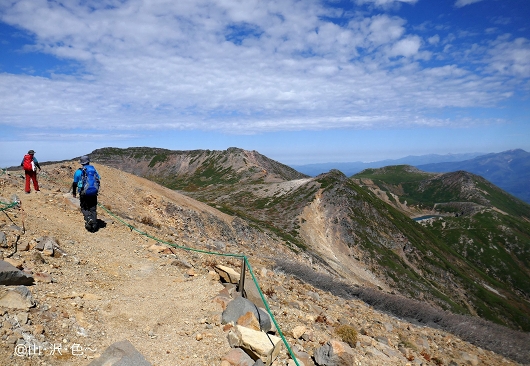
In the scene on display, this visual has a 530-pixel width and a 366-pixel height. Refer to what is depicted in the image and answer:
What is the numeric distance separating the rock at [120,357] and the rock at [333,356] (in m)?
5.20

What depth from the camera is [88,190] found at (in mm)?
14570

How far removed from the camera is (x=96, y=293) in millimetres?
10242

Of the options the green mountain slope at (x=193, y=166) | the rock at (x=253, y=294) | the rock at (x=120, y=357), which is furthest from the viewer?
the green mountain slope at (x=193, y=166)

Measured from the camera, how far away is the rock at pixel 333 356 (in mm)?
9420

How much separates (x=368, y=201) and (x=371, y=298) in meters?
58.9

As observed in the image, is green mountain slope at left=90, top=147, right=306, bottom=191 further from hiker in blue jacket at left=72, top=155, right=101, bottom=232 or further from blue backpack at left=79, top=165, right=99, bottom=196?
blue backpack at left=79, top=165, right=99, bottom=196

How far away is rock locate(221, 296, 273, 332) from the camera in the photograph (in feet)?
31.6

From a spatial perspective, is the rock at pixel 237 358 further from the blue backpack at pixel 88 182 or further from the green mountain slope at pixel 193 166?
the green mountain slope at pixel 193 166

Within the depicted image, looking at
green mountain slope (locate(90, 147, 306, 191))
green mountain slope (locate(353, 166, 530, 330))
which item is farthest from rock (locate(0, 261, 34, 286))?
green mountain slope (locate(90, 147, 306, 191))

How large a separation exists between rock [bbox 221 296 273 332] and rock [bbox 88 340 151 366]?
113 inches

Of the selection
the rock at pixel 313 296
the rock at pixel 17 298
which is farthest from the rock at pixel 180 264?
the rock at pixel 313 296

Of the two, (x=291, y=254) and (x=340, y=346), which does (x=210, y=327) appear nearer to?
(x=340, y=346)

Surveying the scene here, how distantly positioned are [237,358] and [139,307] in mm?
3952

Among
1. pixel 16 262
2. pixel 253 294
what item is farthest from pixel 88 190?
pixel 253 294
